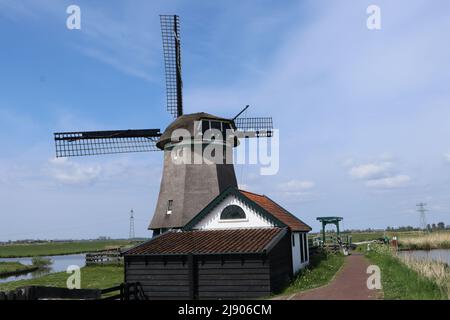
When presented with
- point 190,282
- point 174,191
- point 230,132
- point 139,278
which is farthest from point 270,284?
point 230,132

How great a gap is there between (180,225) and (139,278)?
6.26 m

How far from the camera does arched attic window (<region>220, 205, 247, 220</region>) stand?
19484 millimetres

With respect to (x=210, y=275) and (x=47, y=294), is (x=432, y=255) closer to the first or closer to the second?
(x=210, y=275)

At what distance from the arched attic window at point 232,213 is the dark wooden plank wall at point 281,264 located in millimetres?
2159

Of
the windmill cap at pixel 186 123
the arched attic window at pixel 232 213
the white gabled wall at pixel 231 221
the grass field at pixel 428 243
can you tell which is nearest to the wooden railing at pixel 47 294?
the white gabled wall at pixel 231 221

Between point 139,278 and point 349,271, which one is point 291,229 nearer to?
point 349,271

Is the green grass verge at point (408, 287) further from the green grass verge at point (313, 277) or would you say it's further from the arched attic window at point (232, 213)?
the arched attic window at point (232, 213)

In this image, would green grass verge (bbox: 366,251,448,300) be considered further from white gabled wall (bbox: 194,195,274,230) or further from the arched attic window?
the arched attic window

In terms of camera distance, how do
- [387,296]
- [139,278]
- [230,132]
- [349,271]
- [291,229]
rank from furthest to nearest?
[230,132] < [349,271] < [291,229] < [139,278] < [387,296]

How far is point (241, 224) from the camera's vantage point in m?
19.4

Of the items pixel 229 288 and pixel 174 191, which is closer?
pixel 229 288

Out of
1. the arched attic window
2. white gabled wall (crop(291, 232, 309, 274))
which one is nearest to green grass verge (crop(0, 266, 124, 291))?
the arched attic window

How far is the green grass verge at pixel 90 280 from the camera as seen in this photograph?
22.0 metres

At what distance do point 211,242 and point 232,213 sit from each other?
2.42 metres
